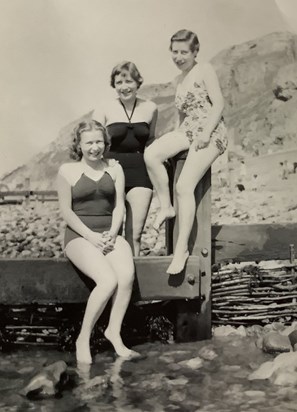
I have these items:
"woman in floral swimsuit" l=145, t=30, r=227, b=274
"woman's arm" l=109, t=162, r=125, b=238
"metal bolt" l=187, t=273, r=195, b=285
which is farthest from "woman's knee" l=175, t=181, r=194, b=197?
"metal bolt" l=187, t=273, r=195, b=285

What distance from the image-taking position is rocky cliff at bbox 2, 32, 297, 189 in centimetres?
632

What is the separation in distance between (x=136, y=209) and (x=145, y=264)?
26 cm

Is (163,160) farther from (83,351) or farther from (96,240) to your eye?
(83,351)

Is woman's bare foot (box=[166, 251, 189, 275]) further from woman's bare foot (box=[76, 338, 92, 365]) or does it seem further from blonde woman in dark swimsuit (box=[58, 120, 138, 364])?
woman's bare foot (box=[76, 338, 92, 365])

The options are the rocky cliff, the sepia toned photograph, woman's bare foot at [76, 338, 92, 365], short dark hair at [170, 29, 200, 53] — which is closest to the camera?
the sepia toned photograph

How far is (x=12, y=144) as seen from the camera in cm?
470

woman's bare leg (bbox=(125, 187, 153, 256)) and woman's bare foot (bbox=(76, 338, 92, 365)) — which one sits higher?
woman's bare leg (bbox=(125, 187, 153, 256))

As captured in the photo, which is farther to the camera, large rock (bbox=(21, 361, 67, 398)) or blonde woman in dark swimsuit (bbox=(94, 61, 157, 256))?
blonde woman in dark swimsuit (bbox=(94, 61, 157, 256))

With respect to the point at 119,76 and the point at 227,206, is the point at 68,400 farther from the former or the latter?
the point at 227,206

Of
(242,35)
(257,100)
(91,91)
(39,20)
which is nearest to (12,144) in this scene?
(91,91)

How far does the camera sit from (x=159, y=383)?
7.58 ft

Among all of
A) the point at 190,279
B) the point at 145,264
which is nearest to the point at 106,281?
the point at 145,264

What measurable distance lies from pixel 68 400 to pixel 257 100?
19.5 feet

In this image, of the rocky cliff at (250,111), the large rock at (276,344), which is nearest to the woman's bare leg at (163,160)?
the large rock at (276,344)
